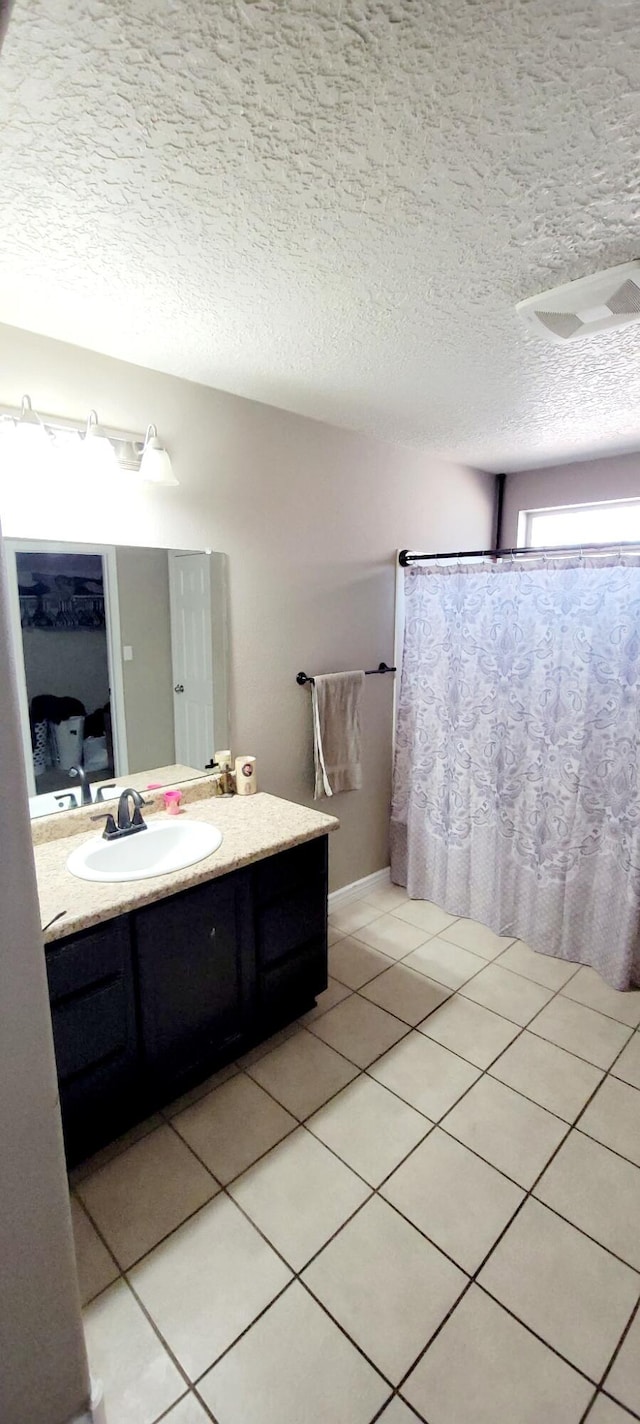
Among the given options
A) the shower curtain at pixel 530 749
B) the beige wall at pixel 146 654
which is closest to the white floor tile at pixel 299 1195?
the beige wall at pixel 146 654

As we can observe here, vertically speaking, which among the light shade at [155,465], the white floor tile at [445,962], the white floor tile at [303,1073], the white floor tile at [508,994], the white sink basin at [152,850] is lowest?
the white floor tile at [303,1073]

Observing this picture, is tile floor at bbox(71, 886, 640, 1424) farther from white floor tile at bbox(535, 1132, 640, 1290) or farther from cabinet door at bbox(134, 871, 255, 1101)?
cabinet door at bbox(134, 871, 255, 1101)

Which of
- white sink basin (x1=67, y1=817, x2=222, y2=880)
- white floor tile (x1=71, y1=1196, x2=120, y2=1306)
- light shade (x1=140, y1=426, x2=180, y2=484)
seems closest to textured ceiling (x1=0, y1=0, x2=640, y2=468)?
light shade (x1=140, y1=426, x2=180, y2=484)

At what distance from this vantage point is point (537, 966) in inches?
96.2

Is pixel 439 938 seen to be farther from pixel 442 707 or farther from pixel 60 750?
pixel 60 750

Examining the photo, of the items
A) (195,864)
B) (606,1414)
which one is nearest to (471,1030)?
(606,1414)

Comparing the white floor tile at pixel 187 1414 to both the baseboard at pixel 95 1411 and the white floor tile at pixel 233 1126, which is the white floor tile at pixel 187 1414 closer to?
the baseboard at pixel 95 1411

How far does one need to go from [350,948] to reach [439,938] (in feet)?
1.37

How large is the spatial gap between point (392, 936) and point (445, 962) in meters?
0.28

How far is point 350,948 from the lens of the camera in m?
2.55

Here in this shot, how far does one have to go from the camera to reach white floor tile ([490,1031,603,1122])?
1776 mm

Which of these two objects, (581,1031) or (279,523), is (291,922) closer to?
(581,1031)

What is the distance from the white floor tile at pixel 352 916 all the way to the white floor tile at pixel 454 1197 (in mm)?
1105

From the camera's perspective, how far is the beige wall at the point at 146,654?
191 cm
